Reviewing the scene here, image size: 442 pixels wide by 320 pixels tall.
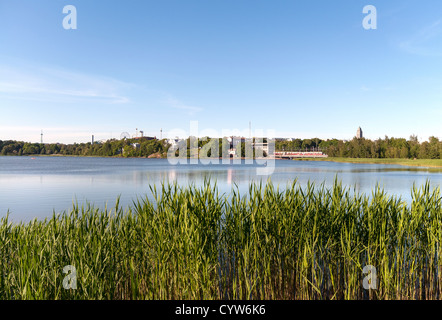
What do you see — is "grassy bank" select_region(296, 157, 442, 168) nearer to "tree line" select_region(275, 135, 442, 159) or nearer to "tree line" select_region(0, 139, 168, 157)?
"tree line" select_region(275, 135, 442, 159)

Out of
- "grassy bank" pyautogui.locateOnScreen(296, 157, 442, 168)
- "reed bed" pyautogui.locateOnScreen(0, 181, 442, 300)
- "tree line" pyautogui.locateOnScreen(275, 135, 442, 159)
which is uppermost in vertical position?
"tree line" pyautogui.locateOnScreen(275, 135, 442, 159)

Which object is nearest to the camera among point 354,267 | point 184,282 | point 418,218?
point 184,282

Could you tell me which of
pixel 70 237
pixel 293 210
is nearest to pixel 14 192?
pixel 70 237

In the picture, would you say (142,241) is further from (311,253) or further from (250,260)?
(311,253)

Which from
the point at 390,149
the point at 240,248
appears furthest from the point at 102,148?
the point at 240,248

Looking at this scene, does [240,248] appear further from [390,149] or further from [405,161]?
[390,149]

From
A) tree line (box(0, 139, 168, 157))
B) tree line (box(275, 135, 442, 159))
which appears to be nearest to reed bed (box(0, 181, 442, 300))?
tree line (box(275, 135, 442, 159))

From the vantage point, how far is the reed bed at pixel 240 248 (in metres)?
5.32

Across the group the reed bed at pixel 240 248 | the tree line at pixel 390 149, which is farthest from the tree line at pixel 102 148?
the reed bed at pixel 240 248

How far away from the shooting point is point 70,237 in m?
5.74

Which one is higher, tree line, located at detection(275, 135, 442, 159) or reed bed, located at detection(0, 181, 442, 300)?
tree line, located at detection(275, 135, 442, 159)

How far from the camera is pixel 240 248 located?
607 centimetres

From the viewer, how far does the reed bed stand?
532 cm
